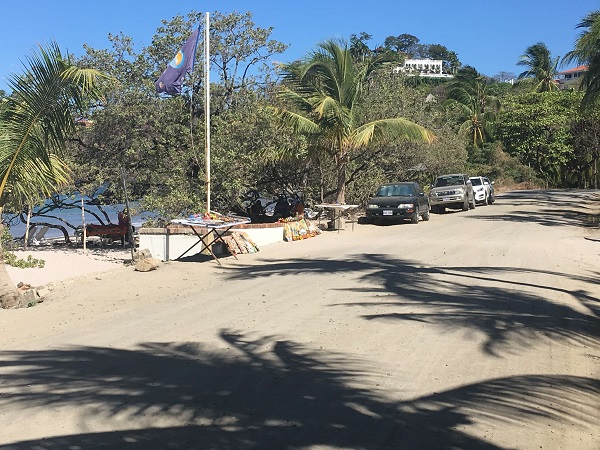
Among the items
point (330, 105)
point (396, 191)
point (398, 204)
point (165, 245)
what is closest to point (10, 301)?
point (165, 245)

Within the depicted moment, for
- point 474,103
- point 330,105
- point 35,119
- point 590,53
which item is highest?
point 474,103

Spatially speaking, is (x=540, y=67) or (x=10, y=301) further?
(x=540, y=67)

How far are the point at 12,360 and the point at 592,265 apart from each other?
11.4m

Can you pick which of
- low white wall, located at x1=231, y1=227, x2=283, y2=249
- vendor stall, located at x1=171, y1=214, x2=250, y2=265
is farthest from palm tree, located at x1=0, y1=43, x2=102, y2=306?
low white wall, located at x1=231, y1=227, x2=283, y2=249

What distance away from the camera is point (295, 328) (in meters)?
7.89

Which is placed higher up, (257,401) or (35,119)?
(35,119)

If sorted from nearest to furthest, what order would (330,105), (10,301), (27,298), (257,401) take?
(257,401) < (10,301) < (27,298) < (330,105)

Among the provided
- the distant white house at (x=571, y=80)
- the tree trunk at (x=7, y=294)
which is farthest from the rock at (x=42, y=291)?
the distant white house at (x=571, y=80)

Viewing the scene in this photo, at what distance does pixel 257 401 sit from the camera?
17.3 feet

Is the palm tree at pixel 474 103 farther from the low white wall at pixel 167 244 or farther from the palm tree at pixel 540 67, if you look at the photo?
the low white wall at pixel 167 244

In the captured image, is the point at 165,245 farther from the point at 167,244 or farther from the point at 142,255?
the point at 142,255

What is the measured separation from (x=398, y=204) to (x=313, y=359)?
1701cm

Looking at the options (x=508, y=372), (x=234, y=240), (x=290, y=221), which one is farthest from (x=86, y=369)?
(x=290, y=221)

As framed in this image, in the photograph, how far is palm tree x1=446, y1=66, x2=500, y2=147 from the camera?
204 feet
